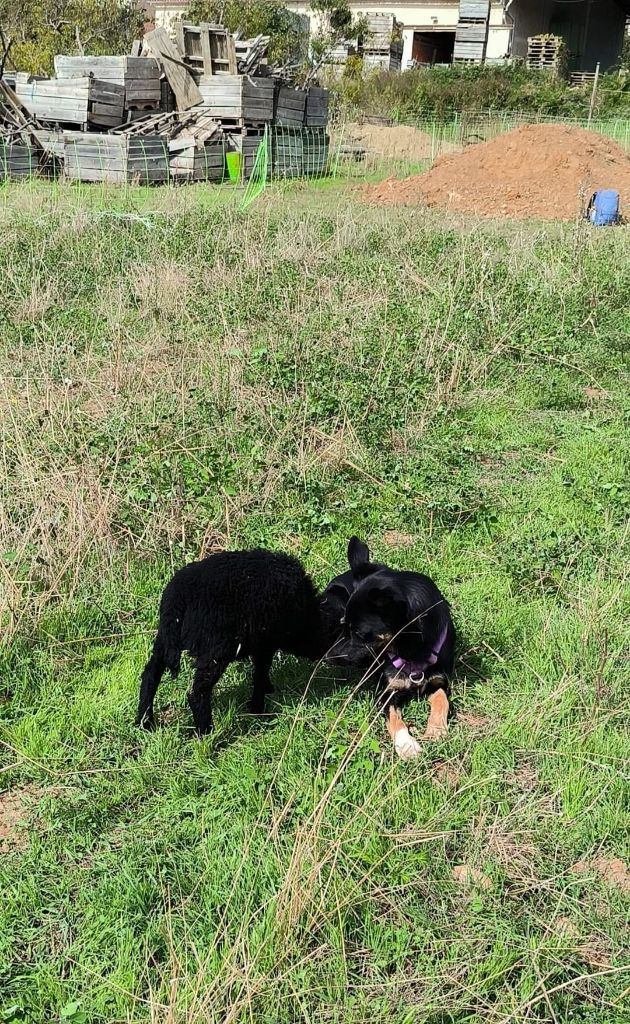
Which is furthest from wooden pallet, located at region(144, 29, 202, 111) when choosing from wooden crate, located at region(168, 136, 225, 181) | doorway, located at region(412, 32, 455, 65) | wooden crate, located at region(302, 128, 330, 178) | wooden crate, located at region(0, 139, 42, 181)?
doorway, located at region(412, 32, 455, 65)

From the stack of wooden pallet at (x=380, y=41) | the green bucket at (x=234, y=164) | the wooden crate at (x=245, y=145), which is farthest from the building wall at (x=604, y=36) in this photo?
the green bucket at (x=234, y=164)

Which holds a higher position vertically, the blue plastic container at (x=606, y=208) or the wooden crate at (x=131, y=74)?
the wooden crate at (x=131, y=74)

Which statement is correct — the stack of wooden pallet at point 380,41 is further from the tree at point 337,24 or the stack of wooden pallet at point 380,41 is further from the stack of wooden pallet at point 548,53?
the stack of wooden pallet at point 548,53

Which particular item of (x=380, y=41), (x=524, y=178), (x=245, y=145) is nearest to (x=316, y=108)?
(x=245, y=145)

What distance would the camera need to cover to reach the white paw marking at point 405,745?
3.23 metres

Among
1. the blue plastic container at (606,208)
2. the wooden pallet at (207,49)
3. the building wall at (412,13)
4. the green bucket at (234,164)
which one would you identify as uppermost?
the building wall at (412,13)

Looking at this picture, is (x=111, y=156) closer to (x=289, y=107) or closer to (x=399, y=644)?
(x=289, y=107)

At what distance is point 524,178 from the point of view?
1817cm

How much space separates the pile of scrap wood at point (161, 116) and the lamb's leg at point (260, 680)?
46.2ft

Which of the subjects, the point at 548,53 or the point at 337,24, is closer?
the point at 548,53

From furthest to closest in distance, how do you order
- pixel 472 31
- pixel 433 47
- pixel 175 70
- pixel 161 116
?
pixel 433 47, pixel 472 31, pixel 175 70, pixel 161 116

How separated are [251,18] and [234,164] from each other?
1979 cm

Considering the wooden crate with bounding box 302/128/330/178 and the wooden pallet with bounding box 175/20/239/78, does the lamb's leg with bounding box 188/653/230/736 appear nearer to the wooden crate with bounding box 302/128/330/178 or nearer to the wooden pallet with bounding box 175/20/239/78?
the wooden crate with bounding box 302/128/330/178

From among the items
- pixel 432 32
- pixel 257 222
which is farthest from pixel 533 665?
pixel 432 32
